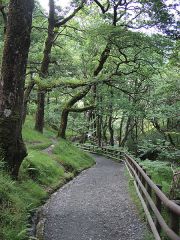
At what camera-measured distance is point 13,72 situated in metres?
9.13

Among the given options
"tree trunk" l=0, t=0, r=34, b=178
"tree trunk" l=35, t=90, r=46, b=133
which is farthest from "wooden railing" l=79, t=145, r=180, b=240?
"tree trunk" l=35, t=90, r=46, b=133

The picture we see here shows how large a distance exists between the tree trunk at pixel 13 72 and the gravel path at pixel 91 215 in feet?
7.05

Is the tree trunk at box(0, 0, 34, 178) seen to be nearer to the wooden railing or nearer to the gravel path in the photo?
the gravel path

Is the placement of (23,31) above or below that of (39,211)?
above

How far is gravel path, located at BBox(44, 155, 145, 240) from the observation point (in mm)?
7684

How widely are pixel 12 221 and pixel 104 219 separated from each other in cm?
290

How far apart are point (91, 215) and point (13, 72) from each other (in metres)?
4.53

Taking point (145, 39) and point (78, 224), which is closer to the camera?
point (78, 224)

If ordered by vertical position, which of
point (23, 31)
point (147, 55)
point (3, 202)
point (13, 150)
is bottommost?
point (3, 202)

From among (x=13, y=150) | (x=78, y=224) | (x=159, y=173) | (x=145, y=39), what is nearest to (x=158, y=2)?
(x=145, y=39)

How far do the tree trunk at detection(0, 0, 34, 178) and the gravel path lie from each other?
2149mm

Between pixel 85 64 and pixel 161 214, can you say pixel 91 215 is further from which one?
pixel 85 64

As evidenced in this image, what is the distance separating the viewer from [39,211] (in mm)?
9219

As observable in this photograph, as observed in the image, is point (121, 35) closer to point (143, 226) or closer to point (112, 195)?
point (112, 195)
